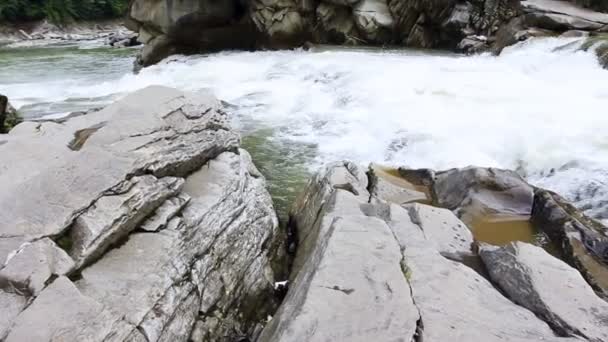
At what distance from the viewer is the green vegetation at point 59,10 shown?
132 feet

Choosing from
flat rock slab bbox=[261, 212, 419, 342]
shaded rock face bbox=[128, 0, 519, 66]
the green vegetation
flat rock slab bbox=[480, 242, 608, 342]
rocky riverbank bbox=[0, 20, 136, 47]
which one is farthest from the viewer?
the green vegetation

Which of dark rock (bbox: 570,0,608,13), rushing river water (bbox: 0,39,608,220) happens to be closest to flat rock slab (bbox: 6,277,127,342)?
rushing river water (bbox: 0,39,608,220)

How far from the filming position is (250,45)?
75.2 ft

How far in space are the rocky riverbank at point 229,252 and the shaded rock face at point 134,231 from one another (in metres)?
0.01

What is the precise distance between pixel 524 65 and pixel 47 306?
41.0 ft

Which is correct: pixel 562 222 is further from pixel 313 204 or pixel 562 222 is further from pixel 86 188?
pixel 86 188

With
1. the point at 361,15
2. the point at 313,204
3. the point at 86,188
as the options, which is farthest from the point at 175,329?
the point at 361,15

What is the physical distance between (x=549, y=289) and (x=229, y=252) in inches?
94.1

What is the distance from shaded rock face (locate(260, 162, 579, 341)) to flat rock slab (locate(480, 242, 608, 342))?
11 cm

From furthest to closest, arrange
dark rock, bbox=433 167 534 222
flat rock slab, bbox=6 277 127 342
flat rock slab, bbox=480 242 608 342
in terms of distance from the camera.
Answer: dark rock, bbox=433 167 534 222 → flat rock slab, bbox=480 242 608 342 → flat rock slab, bbox=6 277 127 342

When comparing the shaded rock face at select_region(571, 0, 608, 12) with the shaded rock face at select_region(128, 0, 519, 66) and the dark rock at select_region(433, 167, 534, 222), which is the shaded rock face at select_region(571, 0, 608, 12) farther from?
the dark rock at select_region(433, 167, 534, 222)

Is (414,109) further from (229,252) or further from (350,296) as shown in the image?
(350,296)

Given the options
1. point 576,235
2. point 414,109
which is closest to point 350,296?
point 576,235

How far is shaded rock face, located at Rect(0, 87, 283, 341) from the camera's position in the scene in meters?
2.65
